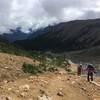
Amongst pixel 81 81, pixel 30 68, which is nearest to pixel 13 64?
pixel 30 68

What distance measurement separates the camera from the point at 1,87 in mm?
24188

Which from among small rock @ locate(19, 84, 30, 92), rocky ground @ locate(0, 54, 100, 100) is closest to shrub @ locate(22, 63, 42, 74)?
rocky ground @ locate(0, 54, 100, 100)

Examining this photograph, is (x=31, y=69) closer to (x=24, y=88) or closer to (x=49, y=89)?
(x=49, y=89)

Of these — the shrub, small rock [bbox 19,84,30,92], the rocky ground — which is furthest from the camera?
the shrub

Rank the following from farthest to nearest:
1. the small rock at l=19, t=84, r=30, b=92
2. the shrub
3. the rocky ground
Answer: the shrub
the small rock at l=19, t=84, r=30, b=92
the rocky ground

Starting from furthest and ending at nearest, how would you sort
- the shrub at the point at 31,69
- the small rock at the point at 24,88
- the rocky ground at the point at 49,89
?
the shrub at the point at 31,69
the small rock at the point at 24,88
the rocky ground at the point at 49,89

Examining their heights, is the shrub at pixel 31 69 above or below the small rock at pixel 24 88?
above

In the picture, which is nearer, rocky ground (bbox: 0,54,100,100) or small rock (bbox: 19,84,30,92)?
rocky ground (bbox: 0,54,100,100)

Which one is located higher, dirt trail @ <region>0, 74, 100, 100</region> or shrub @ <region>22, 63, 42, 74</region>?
shrub @ <region>22, 63, 42, 74</region>

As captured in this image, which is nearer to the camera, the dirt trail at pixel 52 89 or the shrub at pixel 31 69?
the dirt trail at pixel 52 89

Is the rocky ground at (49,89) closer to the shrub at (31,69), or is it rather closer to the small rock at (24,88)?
the small rock at (24,88)

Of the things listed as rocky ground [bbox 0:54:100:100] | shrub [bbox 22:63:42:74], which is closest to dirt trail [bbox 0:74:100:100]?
rocky ground [bbox 0:54:100:100]

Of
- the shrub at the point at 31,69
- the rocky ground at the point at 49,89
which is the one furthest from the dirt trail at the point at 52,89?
the shrub at the point at 31,69

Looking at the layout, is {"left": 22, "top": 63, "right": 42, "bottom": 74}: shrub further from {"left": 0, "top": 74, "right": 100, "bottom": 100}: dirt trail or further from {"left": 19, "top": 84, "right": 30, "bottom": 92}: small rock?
{"left": 19, "top": 84, "right": 30, "bottom": 92}: small rock
